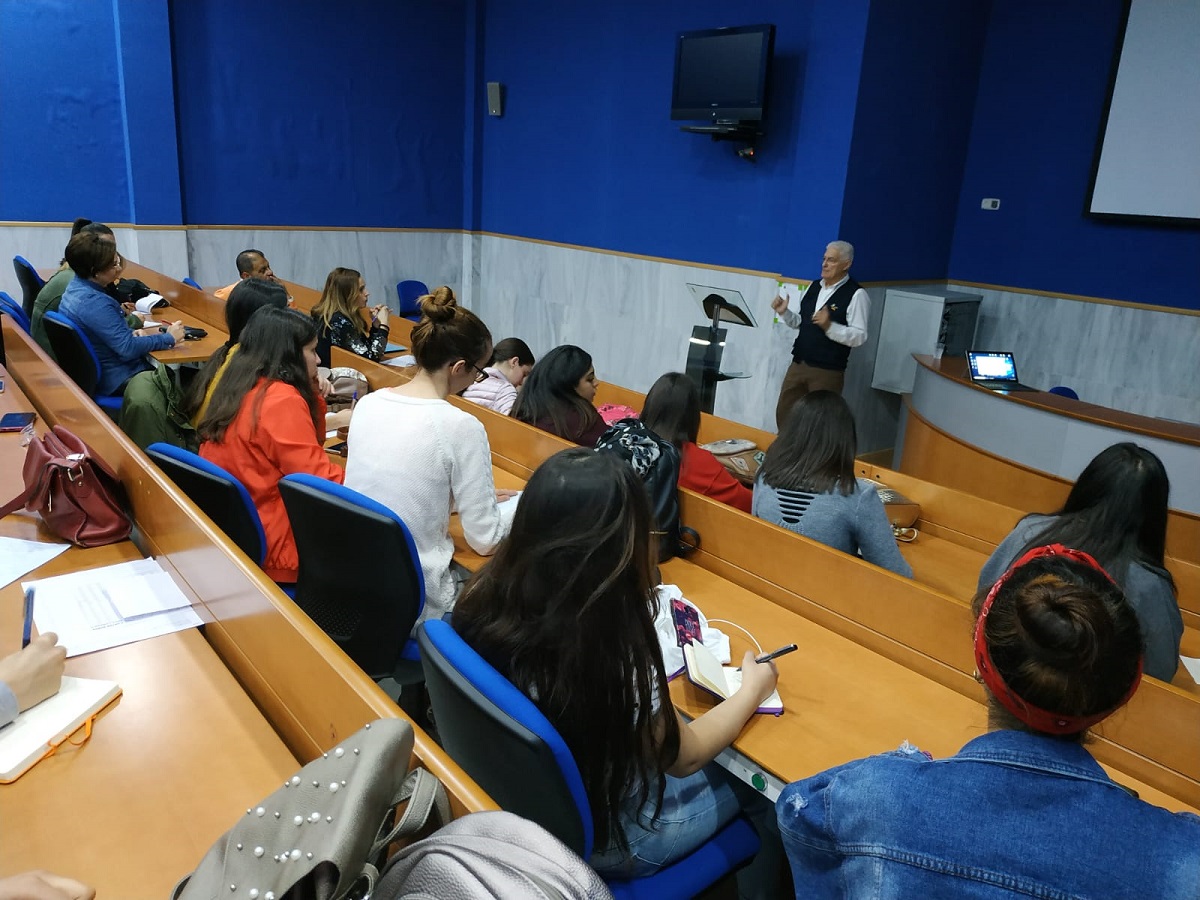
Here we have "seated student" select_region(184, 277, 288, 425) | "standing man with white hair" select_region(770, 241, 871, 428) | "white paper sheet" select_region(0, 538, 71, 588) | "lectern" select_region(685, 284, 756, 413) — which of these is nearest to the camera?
"white paper sheet" select_region(0, 538, 71, 588)

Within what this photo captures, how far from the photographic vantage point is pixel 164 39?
6.88 metres

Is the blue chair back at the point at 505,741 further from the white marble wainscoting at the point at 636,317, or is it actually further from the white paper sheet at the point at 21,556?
the white marble wainscoting at the point at 636,317

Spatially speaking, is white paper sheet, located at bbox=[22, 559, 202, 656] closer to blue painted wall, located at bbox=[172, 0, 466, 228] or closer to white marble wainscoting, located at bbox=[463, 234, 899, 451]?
white marble wainscoting, located at bbox=[463, 234, 899, 451]

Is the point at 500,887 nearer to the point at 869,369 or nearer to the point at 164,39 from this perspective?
the point at 869,369

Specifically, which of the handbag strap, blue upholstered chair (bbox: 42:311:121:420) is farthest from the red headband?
blue upholstered chair (bbox: 42:311:121:420)

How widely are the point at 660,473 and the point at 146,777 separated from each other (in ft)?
4.63

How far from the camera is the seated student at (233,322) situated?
2.84 metres

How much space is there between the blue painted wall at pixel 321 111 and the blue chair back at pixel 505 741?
7357mm

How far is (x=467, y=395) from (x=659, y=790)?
2.38 m

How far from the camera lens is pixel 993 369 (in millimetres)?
4742

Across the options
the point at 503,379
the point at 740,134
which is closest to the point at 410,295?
the point at 740,134

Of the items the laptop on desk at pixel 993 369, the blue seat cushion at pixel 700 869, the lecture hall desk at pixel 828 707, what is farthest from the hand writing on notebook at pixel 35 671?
the laptop on desk at pixel 993 369

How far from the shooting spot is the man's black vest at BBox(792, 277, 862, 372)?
16.8 feet

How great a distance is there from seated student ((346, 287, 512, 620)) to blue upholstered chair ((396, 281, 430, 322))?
614 cm
